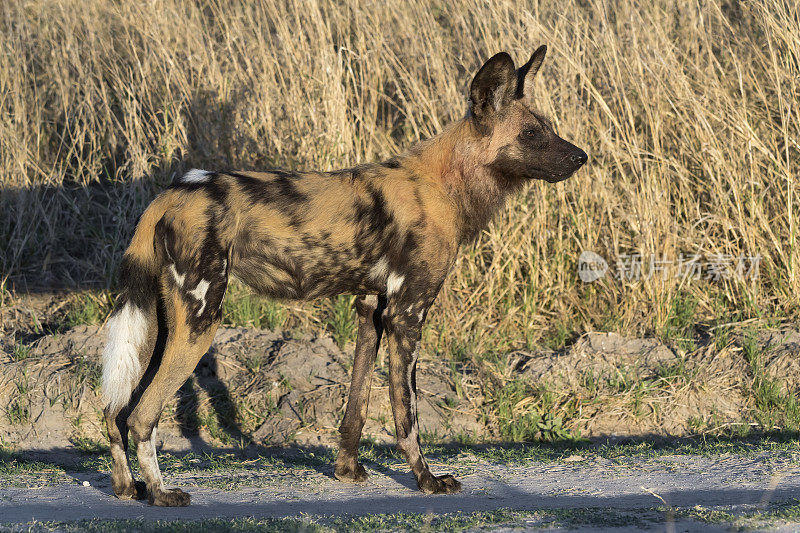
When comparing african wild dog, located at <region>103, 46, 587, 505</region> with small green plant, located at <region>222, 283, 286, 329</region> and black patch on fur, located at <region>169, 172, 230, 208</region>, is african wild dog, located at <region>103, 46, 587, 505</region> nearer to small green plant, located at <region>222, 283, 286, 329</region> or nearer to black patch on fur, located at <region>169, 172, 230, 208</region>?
black patch on fur, located at <region>169, 172, 230, 208</region>

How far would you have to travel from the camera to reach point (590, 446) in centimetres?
488

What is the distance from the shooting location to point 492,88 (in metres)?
4.14

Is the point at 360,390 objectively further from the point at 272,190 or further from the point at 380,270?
the point at 272,190

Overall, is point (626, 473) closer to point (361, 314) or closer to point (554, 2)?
point (361, 314)

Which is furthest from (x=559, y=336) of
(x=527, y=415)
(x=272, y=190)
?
(x=272, y=190)

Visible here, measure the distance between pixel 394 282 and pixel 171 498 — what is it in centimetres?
132

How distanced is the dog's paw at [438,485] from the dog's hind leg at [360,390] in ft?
1.16

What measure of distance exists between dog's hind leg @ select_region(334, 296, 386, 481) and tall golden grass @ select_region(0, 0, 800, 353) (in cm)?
144

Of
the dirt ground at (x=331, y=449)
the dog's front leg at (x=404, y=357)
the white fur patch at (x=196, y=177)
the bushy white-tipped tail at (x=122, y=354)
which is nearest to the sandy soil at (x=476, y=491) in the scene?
the dirt ground at (x=331, y=449)

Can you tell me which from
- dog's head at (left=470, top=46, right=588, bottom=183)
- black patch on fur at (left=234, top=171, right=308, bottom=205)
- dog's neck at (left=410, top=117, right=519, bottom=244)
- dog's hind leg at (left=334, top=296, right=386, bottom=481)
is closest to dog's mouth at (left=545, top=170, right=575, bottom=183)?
dog's head at (left=470, top=46, right=588, bottom=183)

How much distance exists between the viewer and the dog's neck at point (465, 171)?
13.8 feet

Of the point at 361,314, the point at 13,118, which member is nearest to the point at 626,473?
the point at 361,314

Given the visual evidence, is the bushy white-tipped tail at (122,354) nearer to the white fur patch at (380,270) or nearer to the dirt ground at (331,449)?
the dirt ground at (331,449)

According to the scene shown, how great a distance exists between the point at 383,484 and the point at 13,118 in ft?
14.3
